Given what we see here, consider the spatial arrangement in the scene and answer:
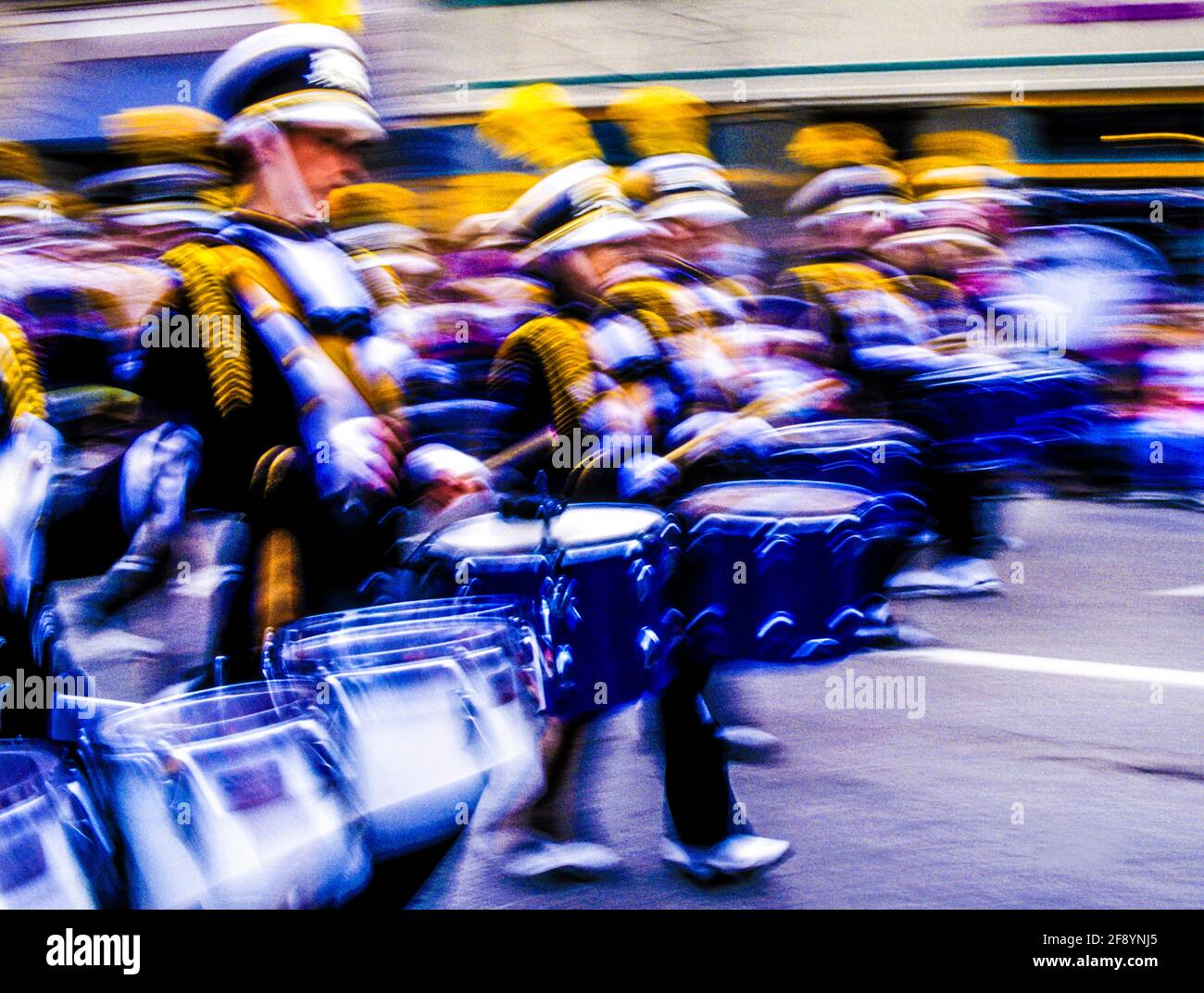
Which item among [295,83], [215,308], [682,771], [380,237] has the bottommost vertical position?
[682,771]

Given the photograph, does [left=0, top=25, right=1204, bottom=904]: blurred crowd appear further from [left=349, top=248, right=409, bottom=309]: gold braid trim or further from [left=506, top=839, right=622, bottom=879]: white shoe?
[left=506, top=839, right=622, bottom=879]: white shoe

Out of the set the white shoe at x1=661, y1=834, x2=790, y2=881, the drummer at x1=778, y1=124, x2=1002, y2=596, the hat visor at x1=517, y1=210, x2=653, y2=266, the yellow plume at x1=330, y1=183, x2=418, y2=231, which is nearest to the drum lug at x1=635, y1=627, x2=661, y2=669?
the white shoe at x1=661, y1=834, x2=790, y2=881

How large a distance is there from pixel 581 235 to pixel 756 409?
1.43 feet

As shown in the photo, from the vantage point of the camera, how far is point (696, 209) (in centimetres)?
203

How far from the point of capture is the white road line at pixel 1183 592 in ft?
6.73

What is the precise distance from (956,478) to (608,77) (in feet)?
3.09

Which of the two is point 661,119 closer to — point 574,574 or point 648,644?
point 574,574

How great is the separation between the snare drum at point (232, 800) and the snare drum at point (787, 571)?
2.23 ft

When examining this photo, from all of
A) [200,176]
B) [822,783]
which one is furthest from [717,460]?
[200,176]

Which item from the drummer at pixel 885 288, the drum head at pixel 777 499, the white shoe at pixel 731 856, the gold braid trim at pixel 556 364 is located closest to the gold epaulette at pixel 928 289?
the drummer at pixel 885 288

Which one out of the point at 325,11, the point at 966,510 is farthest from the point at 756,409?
the point at 325,11

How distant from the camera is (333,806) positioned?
6.46 ft

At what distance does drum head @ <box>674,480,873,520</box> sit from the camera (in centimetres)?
210

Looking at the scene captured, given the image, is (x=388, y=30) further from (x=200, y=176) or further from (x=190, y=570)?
(x=190, y=570)
